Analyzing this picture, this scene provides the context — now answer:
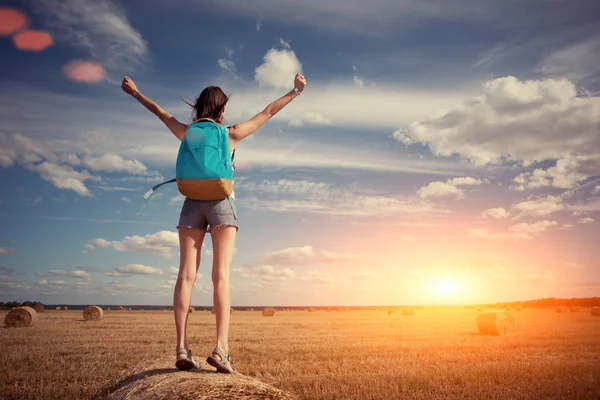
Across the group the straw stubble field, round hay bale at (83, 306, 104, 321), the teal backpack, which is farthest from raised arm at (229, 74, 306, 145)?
round hay bale at (83, 306, 104, 321)

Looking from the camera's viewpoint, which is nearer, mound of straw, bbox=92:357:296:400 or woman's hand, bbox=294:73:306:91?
mound of straw, bbox=92:357:296:400

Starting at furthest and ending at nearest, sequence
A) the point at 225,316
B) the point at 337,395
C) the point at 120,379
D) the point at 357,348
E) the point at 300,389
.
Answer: the point at 357,348 → the point at 300,389 → the point at 337,395 → the point at 120,379 → the point at 225,316

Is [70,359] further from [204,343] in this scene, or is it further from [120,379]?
[120,379]

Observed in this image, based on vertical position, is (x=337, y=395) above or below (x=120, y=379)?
below

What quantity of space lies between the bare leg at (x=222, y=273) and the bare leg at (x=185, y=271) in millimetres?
185

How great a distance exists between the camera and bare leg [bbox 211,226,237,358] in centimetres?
464

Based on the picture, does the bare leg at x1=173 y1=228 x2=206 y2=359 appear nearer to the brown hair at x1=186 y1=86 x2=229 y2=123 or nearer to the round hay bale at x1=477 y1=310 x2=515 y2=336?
the brown hair at x1=186 y1=86 x2=229 y2=123

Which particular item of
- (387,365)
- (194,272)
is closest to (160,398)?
(194,272)

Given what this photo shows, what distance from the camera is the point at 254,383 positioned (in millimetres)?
5176

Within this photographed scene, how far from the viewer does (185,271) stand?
15.4 ft

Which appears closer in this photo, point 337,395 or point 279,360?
point 337,395

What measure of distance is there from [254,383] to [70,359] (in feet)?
28.1

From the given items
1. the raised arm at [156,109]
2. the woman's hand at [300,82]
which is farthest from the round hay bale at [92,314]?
the woman's hand at [300,82]

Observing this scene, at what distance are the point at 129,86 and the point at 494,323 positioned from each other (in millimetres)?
21469
